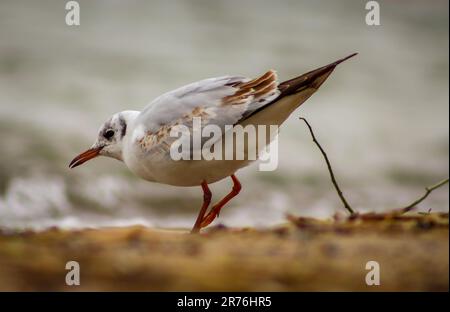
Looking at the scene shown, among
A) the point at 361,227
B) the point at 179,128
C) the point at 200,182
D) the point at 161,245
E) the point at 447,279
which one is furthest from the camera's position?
the point at 200,182

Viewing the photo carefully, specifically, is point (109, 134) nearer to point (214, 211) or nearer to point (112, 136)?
point (112, 136)

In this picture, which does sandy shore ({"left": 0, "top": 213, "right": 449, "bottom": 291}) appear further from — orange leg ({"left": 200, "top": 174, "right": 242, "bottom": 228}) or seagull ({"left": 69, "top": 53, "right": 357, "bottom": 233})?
orange leg ({"left": 200, "top": 174, "right": 242, "bottom": 228})

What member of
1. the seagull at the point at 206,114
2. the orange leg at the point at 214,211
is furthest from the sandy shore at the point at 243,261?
the orange leg at the point at 214,211

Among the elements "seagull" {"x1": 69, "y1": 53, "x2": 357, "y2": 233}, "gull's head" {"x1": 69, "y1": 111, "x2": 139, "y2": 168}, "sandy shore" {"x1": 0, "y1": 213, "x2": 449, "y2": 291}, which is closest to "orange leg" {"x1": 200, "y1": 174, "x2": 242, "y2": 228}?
"seagull" {"x1": 69, "y1": 53, "x2": 357, "y2": 233}
